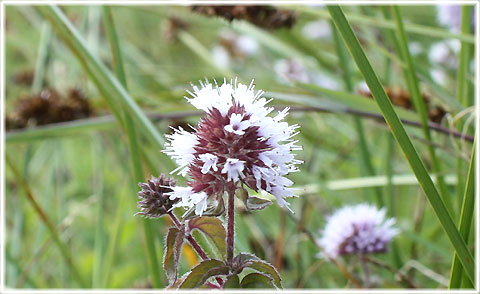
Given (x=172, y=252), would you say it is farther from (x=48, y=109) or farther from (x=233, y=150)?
(x=48, y=109)

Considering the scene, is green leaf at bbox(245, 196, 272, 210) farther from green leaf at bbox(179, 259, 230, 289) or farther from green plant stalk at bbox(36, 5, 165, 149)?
green plant stalk at bbox(36, 5, 165, 149)

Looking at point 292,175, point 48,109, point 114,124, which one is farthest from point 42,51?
point 292,175

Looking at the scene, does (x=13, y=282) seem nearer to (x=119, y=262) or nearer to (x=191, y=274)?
(x=119, y=262)

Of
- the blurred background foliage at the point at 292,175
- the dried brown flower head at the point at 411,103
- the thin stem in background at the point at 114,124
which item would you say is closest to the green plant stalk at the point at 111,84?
the blurred background foliage at the point at 292,175

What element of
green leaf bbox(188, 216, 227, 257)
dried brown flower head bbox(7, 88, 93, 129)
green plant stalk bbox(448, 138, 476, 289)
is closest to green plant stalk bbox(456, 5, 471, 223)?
green plant stalk bbox(448, 138, 476, 289)

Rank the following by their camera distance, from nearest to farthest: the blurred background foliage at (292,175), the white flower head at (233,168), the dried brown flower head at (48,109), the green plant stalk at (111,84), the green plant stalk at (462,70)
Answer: the white flower head at (233,168) → the green plant stalk at (111,84) → the green plant stalk at (462,70) → the blurred background foliage at (292,175) → the dried brown flower head at (48,109)

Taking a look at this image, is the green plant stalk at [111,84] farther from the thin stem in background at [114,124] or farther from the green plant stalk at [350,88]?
the green plant stalk at [350,88]
